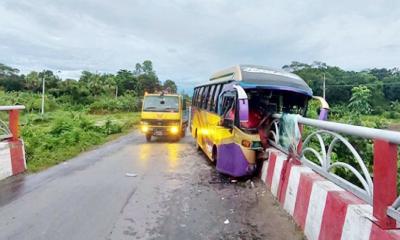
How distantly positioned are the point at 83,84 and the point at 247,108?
53.8 meters

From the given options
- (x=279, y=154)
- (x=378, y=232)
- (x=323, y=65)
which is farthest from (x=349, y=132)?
(x=323, y=65)

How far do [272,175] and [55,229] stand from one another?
4.02m

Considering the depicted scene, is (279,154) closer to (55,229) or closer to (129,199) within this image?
(129,199)

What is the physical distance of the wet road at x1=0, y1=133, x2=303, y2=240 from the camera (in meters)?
5.10

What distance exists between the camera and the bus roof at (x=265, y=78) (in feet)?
27.6

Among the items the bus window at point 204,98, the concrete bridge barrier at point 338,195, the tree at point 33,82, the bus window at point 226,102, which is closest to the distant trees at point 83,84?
the tree at point 33,82

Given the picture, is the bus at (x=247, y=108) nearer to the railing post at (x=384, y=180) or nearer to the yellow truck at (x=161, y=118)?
the railing post at (x=384, y=180)

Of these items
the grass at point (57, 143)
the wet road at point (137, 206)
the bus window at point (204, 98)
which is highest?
the bus window at point (204, 98)

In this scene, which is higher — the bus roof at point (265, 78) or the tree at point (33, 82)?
the bus roof at point (265, 78)

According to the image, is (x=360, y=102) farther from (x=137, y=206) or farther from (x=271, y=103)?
(x=137, y=206)

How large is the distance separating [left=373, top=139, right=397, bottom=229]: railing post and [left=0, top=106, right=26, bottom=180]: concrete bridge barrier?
7659 mm

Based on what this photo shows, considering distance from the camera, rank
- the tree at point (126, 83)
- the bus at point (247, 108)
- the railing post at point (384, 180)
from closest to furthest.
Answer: the railing post at point (384, 180), the bus at point (247, 108), the tree at point (126, 83)

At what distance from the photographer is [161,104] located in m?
17.8

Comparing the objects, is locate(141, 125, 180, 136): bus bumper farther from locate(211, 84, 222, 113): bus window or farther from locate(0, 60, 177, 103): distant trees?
locate(0, 60, 177, 103): distant trees
